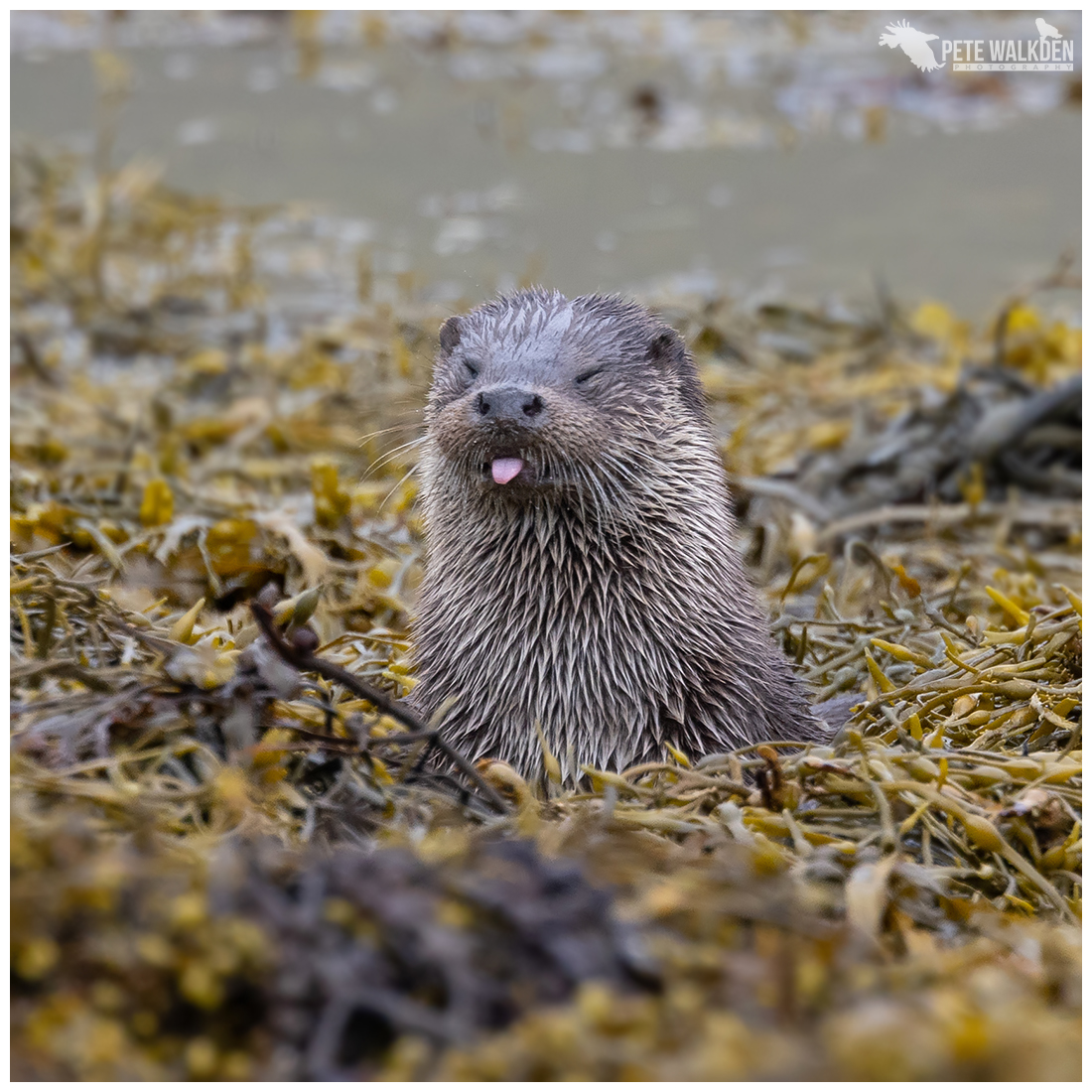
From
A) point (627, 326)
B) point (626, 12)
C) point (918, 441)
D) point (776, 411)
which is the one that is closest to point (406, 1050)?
point (627, 326)

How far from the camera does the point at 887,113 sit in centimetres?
922

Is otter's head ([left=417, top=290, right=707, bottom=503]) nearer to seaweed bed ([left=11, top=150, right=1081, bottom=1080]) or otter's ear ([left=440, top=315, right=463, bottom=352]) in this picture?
otter's ear ([left=440, top=315, right=463, bottom=352])

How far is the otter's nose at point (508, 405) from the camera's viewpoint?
2.84 meters

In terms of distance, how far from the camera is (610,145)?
8.78m

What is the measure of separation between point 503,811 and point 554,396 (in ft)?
2.85

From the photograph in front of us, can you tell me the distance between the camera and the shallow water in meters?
7.48

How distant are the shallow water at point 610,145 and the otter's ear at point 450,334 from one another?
3.05 m

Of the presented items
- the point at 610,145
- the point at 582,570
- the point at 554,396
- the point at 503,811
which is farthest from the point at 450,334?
the point at 610,145

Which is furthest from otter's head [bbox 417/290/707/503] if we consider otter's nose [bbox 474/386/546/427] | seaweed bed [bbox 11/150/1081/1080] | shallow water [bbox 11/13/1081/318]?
shallow water [bbox 11/13/1081/318]

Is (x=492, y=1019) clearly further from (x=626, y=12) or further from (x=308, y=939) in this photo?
(x=626, y=12)

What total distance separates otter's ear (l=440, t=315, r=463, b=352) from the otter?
0.04 metres

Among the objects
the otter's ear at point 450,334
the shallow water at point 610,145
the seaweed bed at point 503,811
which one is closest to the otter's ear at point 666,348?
the otter's ear at point 450,334

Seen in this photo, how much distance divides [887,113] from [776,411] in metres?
4.33

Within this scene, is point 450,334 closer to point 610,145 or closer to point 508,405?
point 508,405
